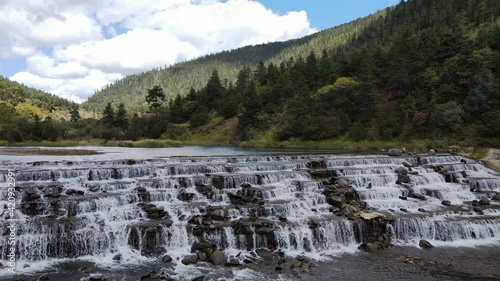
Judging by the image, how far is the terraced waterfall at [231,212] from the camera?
19.4 m

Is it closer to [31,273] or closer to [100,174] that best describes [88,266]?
[31,273]

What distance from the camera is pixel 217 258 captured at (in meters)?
18.5

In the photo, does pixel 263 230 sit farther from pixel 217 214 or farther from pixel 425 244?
pixel 425 244

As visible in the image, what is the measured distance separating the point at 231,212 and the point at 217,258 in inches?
197

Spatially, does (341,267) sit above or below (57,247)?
below

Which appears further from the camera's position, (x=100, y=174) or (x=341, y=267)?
(x=100, y=174)

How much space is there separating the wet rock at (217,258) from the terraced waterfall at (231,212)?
0.06 meters

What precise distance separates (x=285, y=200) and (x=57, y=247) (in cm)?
1433

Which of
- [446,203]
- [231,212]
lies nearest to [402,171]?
[446,203]

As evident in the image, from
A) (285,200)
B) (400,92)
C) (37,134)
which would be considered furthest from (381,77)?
(37,134)

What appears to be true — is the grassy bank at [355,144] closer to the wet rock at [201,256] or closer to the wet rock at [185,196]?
the wet rock at [185,196]

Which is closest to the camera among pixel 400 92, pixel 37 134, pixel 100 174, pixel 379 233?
pixel 379 233

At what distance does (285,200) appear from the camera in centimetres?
2553

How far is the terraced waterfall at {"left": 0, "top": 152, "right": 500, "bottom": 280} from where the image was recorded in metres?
19.4
